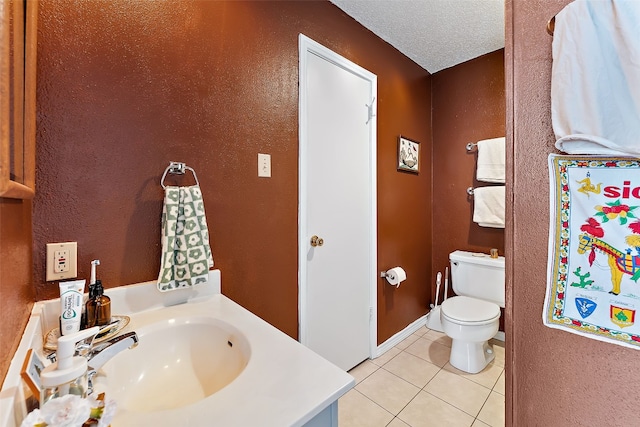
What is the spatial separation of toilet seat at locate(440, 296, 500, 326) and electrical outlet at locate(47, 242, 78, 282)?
1.97 meters

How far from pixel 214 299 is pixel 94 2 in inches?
43.8

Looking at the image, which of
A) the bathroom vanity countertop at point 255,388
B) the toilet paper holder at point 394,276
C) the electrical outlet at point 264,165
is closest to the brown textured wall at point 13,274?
the bathroom vanity countertop at point 255,388

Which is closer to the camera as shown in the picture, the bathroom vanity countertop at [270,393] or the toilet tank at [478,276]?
the bathroom vanity countertop at [270,393]

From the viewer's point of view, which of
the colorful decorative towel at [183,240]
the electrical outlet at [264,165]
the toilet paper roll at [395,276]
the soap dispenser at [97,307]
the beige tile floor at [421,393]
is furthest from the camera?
the toilet paper roll at [395,276]

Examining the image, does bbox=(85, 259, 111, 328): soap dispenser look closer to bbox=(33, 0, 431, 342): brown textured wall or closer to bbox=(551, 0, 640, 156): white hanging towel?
bbox=(33, 0, 431, 342): brown textured wall

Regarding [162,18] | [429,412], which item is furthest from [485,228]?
[162,18]

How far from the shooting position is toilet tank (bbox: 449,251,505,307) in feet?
6.74

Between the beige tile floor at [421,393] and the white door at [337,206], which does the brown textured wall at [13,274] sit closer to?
the white door at [337,206]

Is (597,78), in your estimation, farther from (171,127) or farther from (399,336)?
(399,336)

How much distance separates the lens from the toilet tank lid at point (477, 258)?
2.07 m

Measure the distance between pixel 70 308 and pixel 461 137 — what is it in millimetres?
2714

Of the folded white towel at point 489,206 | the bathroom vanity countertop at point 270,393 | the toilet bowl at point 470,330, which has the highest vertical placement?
the folded white towel at point 489,206

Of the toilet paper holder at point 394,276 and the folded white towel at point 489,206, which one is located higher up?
the folded white towel at point 489,206

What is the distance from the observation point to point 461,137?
2436 mm
